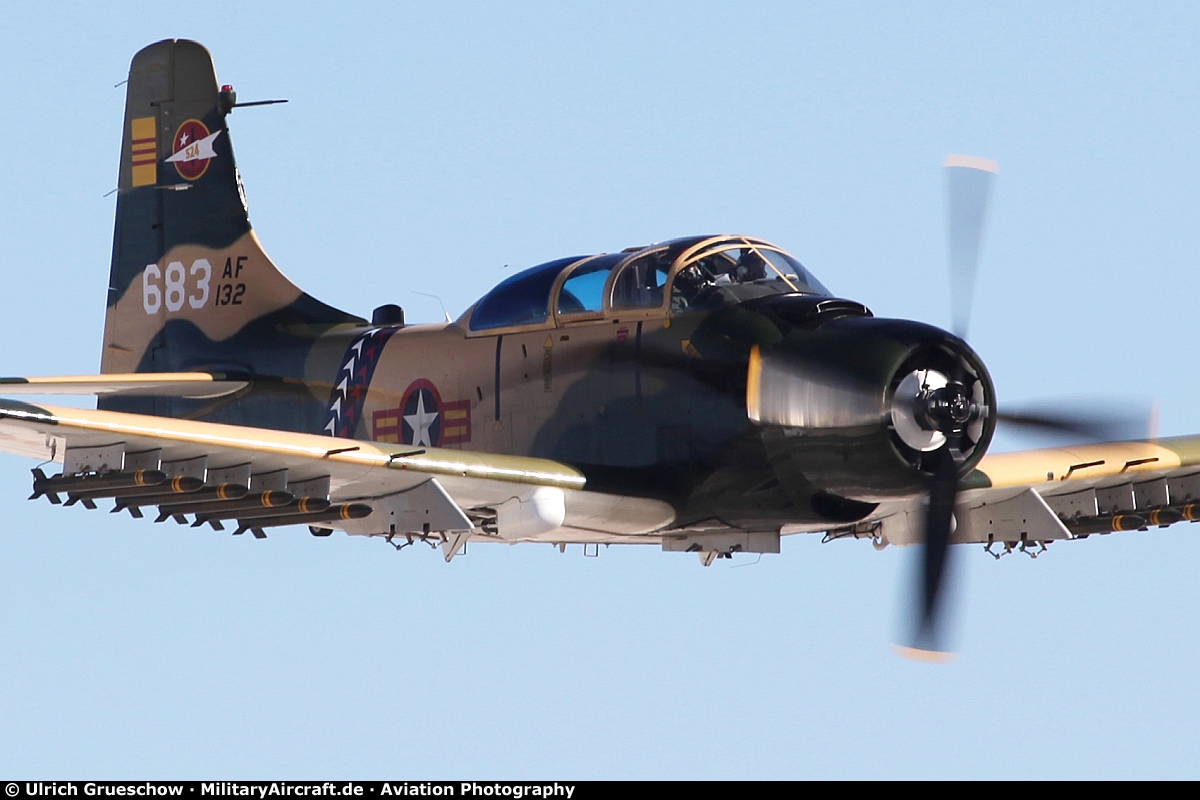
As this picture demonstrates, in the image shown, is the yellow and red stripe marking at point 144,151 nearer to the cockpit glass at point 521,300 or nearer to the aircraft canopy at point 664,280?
the cockpit glass at point 521,300

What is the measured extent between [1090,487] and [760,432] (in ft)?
14.0

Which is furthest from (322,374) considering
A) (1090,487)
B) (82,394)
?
(1090,487)

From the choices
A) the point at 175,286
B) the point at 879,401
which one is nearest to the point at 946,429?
the point at 879,401

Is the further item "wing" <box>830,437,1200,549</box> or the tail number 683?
the tail number 683

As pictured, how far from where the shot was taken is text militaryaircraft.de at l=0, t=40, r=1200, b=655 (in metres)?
14.0

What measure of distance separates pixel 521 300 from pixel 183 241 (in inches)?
239

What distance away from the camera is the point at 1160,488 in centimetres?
1773

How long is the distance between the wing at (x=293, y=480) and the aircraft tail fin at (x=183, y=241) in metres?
5.22

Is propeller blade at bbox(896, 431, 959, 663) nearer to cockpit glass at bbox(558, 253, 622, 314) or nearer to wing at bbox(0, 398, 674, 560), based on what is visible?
wing at bbox(0, 398, 674, 560)

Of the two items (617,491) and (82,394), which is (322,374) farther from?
(617,491)

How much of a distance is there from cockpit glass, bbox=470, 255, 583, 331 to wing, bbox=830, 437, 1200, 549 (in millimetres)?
3310

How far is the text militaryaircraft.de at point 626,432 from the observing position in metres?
14.0

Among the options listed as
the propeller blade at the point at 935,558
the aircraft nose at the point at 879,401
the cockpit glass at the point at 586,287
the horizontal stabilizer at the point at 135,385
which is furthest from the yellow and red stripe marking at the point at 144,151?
the propeller blade at the point at 935,558

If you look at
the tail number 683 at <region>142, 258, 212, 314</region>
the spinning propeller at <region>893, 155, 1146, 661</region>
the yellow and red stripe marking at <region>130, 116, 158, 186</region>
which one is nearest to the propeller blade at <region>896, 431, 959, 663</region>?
the spinning propeller at <region>893, 155, 1146, 661</region>
